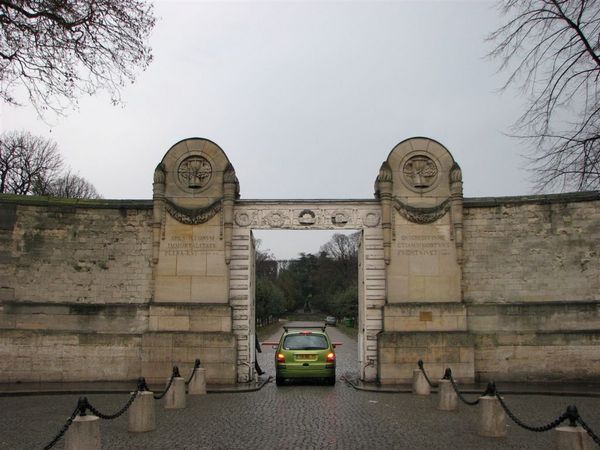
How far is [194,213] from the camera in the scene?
1867 cm

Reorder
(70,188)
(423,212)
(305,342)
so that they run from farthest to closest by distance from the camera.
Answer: (70,188)
(423,212)
(305,342)

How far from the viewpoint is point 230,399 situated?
48.6ft

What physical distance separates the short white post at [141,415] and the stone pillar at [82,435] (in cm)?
240

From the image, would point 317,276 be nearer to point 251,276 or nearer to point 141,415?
point 251,276

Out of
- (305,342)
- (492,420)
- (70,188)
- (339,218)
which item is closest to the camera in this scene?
(492,420)

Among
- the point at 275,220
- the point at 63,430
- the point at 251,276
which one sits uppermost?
the point at 275,220

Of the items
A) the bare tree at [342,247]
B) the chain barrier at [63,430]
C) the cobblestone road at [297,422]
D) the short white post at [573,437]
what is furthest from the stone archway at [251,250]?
the bare tree at [342,247]

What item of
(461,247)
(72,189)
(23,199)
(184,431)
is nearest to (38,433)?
(184,431)

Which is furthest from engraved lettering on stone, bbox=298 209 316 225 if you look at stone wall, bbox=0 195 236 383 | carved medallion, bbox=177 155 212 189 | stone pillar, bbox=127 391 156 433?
stone pillar, bbox=127 391 156 433

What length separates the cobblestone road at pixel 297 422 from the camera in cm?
963

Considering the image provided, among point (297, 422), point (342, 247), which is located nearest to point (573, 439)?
point (297, 422)

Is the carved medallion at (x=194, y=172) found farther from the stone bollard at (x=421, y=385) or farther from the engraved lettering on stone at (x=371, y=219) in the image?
the stone bollard at (x=421, y=385)

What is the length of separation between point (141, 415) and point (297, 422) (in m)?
2.88

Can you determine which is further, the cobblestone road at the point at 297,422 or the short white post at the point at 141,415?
the short white post at the point at 141,415
